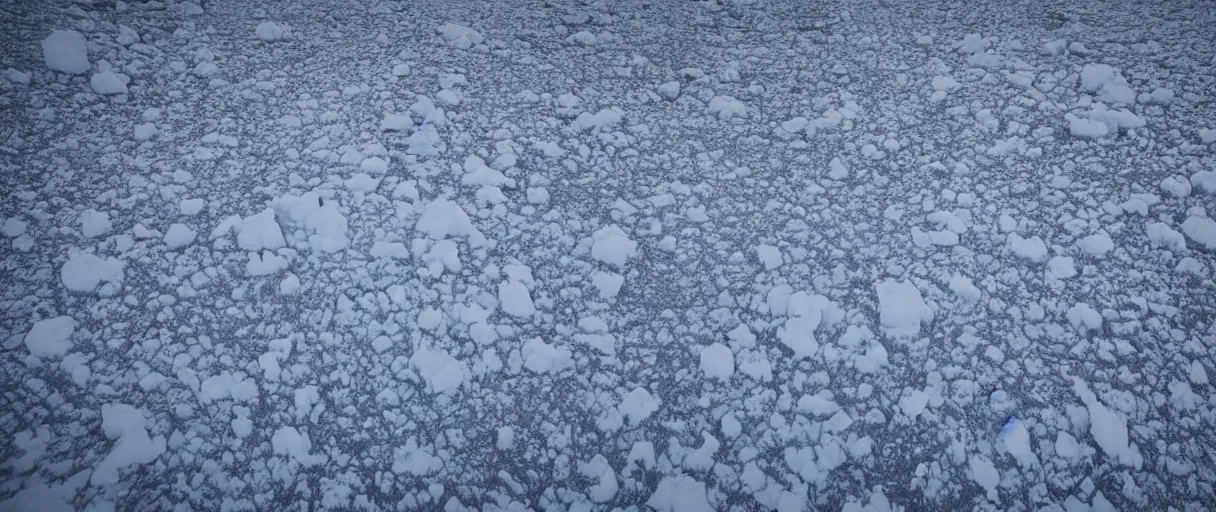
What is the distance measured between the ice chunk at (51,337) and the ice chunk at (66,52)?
33.8 inches

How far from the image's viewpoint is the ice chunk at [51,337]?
1.44m

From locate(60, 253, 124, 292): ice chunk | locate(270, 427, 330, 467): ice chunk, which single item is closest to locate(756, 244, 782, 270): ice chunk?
locate(270, 427, 330, 467): ice chunk

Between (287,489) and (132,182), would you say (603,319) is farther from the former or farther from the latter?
(132,182)

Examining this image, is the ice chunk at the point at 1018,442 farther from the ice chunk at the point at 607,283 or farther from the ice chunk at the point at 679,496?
the ice chunk at the point at 607,283

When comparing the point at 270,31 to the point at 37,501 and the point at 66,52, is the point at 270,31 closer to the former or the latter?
the point at 66,52

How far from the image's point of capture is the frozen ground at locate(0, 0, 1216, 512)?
140cm

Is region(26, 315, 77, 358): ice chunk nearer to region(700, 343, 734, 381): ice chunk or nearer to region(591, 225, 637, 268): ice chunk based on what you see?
region(591, 225, 637, 268): ice chunk

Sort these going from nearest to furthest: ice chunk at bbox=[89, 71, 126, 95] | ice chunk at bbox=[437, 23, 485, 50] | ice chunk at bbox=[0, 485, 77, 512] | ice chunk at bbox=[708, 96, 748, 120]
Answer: ice chunk at bbox=[0, 485, 77, 512], ice chunk at bbox=[89, 71, 126, 95], ice chunk at bbox=[708, 96, 748, 120], ice chunk at bbox=[437, 23, 485, 50]

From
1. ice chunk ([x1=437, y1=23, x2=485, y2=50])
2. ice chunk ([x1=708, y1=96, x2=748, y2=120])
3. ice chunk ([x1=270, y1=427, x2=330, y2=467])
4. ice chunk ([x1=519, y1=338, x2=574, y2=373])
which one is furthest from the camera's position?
ice chunk ([x1=437, y1=23, x2=485, y2=50])

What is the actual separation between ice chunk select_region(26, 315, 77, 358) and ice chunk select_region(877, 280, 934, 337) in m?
A: 2.06

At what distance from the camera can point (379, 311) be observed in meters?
1.57

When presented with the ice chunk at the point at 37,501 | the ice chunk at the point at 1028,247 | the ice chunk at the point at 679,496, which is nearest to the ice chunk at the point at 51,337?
the ice chunk at the point at 37,501

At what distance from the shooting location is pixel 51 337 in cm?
145

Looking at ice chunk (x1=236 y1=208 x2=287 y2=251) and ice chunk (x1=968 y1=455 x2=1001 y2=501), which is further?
ice chunk (x1=236 y1=208 x2=287 y2=251)
